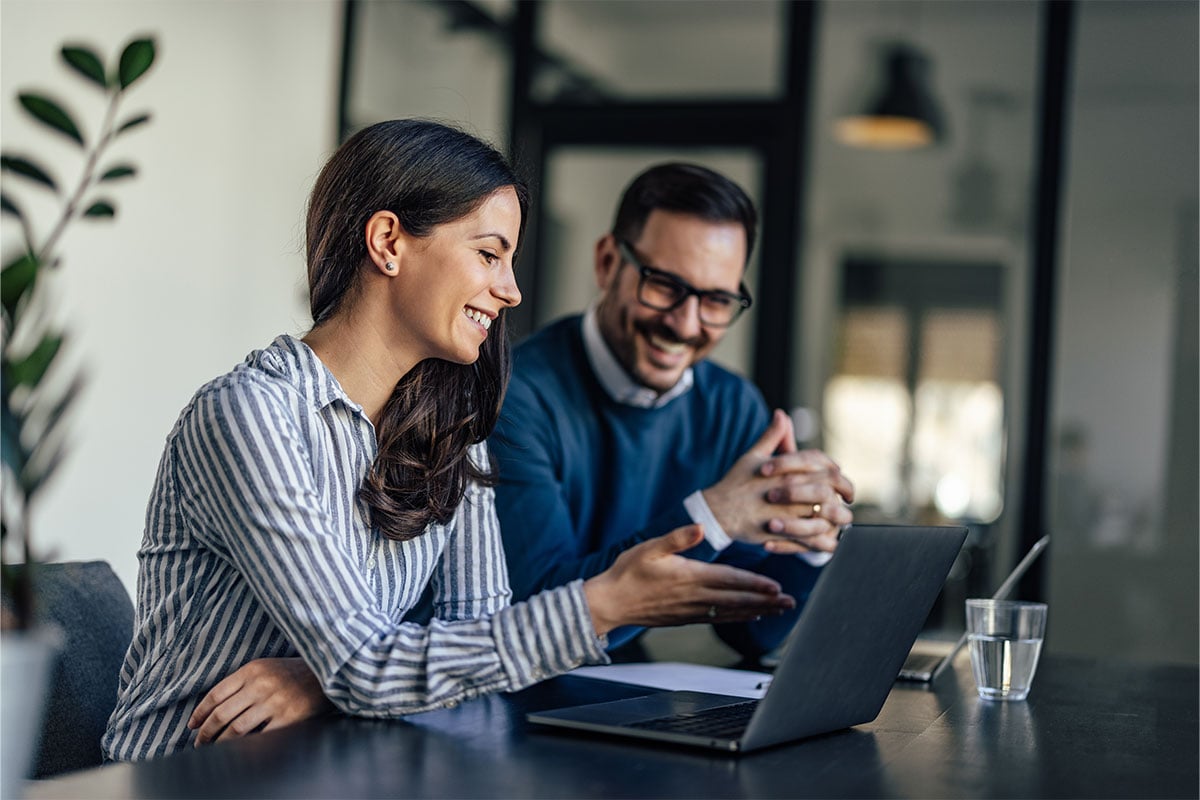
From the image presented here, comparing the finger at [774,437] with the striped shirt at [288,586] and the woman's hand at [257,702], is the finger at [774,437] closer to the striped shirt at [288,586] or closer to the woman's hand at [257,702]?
the striped shirt at [288,586]

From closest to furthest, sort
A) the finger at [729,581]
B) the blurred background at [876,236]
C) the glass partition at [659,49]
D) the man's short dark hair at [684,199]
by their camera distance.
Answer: the finger at [729,581], the man's short dark hair at [684,199], the blurred background at [876,236], the glass partition at [659,49]

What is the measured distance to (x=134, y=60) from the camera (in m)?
2.07

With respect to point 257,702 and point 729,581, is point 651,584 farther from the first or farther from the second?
point 257,702

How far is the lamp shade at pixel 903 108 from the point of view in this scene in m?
4.54

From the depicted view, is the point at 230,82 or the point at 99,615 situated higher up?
the point at 230,82

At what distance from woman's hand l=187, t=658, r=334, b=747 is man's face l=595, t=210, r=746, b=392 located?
1.17 m

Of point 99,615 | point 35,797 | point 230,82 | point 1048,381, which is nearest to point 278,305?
point 230,82

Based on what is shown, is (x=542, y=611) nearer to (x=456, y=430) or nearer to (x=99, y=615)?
(x=456, y=430)

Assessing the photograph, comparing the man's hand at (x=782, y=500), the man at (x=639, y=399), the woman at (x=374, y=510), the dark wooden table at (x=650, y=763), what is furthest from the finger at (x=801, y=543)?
the dark wooden table at (x=650, y=763)

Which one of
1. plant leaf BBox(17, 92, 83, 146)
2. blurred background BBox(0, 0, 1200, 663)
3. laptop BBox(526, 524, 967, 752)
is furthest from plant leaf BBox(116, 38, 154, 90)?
blurred background BBox(0, 0, 1200, 663)

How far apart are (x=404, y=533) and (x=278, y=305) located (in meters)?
3.81

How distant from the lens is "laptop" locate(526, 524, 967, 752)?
1.23 m

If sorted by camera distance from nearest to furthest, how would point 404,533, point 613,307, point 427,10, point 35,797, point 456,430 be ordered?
point 35,797 < point 404,533 < point 456,430 < point 613,307 < point 427,10

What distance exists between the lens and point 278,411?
1.46m
